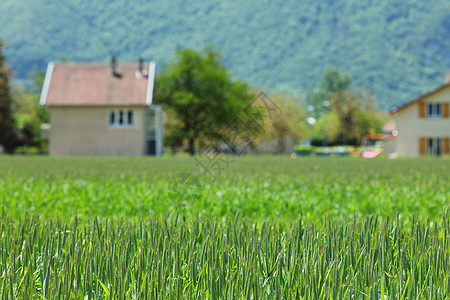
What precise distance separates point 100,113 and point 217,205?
3906 cm

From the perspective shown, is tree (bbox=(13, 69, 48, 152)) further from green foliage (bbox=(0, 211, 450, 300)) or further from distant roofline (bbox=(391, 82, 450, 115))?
green foliage (bbox=(0, 211, 450, 300))

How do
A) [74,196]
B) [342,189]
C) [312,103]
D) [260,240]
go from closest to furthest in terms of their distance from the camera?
[260,240]
[74,196]
[342,189]
[312,103]

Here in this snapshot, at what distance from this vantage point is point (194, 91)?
50438 mm

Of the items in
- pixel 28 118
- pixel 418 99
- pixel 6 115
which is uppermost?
pixel 418 99

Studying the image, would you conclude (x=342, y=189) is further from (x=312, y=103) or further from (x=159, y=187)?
(x=312, y=103)

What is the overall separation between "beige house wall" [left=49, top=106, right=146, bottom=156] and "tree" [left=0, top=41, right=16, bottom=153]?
271 inches

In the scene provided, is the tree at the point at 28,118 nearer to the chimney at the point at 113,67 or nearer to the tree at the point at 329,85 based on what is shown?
the chimney at the point at 113,67

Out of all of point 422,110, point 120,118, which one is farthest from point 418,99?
point 120,118

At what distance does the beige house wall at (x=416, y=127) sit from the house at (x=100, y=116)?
1964cm

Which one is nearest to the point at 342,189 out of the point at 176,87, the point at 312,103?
the point at 176,87

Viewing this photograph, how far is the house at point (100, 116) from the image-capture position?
44.4 meters

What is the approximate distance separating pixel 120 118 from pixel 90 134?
2721 mm

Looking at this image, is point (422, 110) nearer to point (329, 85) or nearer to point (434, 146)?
point (434, 146)

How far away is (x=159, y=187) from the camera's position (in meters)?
9.43
